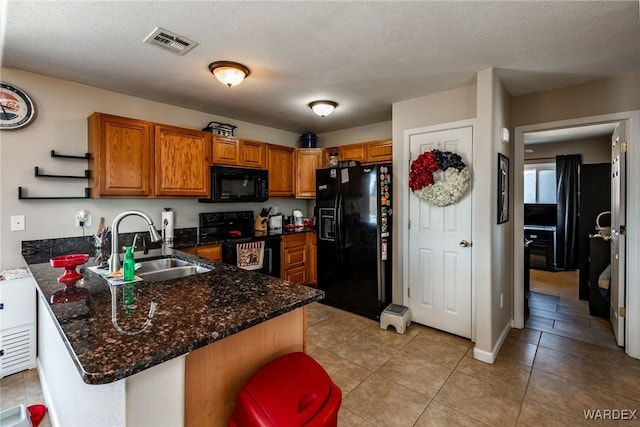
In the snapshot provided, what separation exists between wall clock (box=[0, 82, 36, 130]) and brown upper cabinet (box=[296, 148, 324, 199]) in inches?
114

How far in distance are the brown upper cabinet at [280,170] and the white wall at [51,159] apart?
1532 millimetres

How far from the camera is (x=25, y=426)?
4.33 ft

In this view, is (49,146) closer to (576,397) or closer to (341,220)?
(341,220)

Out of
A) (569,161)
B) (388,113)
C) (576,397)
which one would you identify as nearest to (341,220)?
(388,113)

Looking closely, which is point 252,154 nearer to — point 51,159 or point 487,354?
point 51,159

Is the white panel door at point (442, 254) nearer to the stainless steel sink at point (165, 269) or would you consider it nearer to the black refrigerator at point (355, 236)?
the black refrigerator at point (355, 236)

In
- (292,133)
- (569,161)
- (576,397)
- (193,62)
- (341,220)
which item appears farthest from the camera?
(569,161)

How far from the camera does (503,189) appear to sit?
2807mm

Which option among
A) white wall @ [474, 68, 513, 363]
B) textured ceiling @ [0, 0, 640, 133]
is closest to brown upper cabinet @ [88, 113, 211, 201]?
textured ceiling @ [0, 0, 640, 133]

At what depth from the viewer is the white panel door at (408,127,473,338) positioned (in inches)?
113

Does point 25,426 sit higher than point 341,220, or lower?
lower

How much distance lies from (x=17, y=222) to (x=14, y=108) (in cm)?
95

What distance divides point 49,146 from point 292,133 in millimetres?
3042

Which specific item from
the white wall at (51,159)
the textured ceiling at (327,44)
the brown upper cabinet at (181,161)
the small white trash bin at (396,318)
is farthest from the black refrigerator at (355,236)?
the white wall at (51,159)
